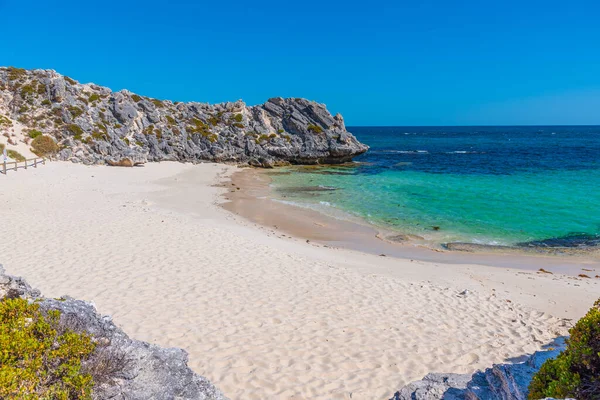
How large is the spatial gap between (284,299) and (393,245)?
30.3 ft

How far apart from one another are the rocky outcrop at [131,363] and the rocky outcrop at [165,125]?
1567 inches

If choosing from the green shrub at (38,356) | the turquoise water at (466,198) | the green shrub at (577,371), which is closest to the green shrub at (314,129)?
the turquoise water at (466,198)

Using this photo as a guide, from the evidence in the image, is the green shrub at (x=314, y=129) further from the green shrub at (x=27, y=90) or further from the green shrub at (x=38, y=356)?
the green shrub at (x=38, y=356)

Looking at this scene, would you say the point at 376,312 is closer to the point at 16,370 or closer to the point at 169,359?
the point at 169,359

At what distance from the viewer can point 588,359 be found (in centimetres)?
378

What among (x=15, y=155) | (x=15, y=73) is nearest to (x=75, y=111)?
(x=15, y=73)

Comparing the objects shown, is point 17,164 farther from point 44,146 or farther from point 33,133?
point 33,133

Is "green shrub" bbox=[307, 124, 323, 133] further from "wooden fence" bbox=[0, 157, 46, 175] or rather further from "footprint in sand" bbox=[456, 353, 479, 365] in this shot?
"footprint in sand" bbox=[456, 353, 479, 365]

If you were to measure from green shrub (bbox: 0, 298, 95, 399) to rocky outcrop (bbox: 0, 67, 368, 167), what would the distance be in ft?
132

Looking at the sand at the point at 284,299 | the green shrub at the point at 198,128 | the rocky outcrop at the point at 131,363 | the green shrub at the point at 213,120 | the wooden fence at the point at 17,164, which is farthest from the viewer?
the green shrub at the point at 213,120

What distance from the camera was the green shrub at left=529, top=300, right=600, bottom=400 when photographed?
11.9 feet

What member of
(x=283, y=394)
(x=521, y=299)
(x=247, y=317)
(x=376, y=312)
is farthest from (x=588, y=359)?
(x=521, y=299)

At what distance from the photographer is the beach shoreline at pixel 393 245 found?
1584 centimetres

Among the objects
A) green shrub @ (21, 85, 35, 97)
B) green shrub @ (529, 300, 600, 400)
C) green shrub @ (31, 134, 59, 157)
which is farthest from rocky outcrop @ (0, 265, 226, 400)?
green shrub @ (21, 85, 35, 97)
